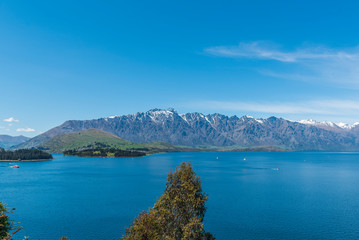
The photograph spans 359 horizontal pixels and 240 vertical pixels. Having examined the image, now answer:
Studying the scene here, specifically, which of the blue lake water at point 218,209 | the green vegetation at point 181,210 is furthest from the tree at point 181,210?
the blue lake water at point 218,209

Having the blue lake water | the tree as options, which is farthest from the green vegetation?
the blue lake water

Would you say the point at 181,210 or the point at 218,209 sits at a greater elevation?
the point at 181,210

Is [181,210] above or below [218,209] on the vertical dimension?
above

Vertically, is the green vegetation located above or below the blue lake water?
above

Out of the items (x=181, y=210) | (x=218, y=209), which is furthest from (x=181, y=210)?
(x=218, y=209)

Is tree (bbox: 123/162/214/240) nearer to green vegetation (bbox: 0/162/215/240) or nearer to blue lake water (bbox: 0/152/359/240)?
green vegetation (bbox: 0/162/215/240)

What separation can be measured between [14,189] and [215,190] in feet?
399

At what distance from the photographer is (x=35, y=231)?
86.2 meters

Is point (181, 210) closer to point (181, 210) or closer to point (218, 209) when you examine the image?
point (181, 210)

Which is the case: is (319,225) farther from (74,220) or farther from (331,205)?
(74,220)

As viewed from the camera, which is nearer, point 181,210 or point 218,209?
point 181,210

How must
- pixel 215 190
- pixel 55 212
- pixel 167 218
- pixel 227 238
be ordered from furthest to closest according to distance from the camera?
pixel 215 190, pixel 55 212, pixel 227 238, pixel 167 218

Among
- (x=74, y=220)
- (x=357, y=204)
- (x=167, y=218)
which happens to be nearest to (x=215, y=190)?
(x=357, y=204)

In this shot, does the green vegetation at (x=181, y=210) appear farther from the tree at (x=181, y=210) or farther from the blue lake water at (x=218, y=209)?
the blue lake water at (x=218, y=209)
